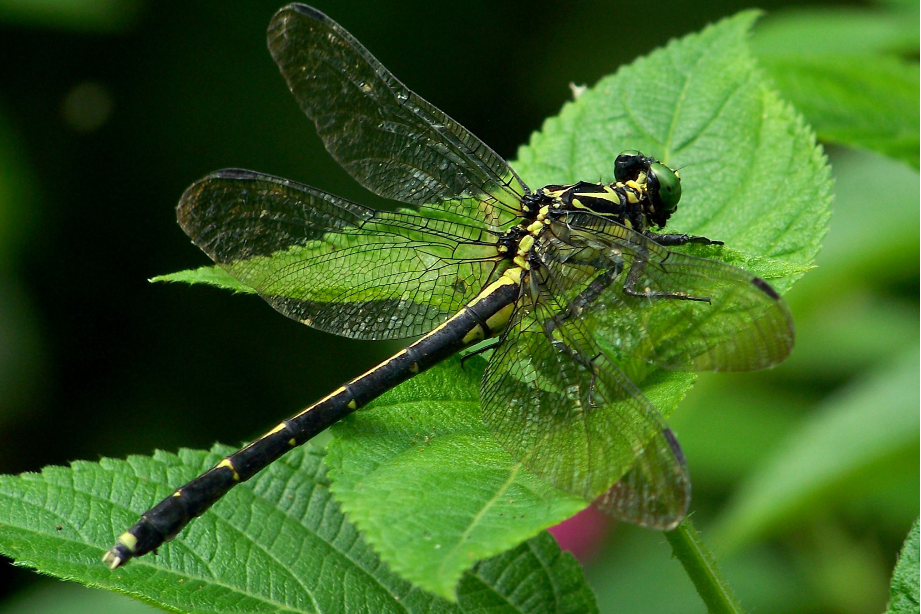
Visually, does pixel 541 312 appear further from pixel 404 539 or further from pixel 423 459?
pixel 404 539

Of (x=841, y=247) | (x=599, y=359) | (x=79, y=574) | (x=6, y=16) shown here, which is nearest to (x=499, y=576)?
(x=599, y=359)

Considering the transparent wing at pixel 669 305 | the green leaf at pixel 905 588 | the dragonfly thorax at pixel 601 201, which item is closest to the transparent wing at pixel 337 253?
the dragonfly thorax at pixel 601 201

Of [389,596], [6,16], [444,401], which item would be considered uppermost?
[6,16]

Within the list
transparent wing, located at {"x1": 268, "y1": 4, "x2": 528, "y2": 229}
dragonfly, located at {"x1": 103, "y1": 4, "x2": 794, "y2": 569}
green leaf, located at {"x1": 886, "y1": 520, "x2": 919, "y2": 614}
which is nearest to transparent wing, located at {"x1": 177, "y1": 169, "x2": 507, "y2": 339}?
dragonfly, located at {"x1": 103, "y1": 4, "x2": 794, "y2": 569}

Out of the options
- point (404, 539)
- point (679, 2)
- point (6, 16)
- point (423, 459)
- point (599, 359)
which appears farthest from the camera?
point (679, 2)

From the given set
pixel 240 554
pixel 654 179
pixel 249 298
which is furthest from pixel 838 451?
pixel 249 298

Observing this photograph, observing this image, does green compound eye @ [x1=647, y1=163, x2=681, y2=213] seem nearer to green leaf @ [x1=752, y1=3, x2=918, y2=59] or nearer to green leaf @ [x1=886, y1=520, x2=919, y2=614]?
green leaf @ [x1=886, y1=520, x2=919, y2=614]

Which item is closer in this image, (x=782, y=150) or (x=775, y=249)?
(x=775, y=249)
